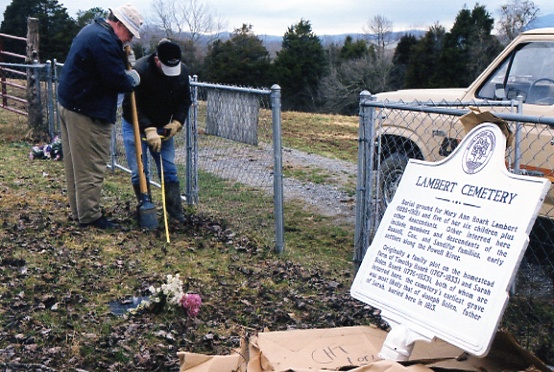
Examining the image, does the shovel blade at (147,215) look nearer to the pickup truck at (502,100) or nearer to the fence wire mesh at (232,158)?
the fence wire mesh at (232,158)

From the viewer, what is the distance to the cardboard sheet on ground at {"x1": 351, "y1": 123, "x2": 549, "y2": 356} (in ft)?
9.14

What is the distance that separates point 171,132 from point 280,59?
4309 cm

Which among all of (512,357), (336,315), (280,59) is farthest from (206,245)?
(280,59)

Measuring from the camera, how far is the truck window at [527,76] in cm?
600

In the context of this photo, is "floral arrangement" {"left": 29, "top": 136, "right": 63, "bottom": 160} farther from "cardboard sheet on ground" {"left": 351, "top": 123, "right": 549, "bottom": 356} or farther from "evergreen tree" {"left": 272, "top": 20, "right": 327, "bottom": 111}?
"evergreen tree" {"left": 272, "top": 20, "right": 327, "bottom": 111}

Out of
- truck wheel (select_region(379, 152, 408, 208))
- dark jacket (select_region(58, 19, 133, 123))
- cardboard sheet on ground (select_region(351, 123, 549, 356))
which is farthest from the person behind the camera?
truck wheel (select_region(379, 152, 408, 208))

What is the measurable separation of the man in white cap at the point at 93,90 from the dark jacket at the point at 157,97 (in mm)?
214

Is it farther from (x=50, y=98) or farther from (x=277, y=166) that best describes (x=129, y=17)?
(x=50, y=98)

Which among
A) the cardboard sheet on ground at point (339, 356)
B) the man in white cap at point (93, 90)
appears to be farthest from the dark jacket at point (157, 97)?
the cardboard sheet on ground at point (339, 356)

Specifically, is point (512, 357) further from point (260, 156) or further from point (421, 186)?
point (260, 156)

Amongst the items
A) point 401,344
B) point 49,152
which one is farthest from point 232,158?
point 49,152

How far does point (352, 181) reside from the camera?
1002 centimetres

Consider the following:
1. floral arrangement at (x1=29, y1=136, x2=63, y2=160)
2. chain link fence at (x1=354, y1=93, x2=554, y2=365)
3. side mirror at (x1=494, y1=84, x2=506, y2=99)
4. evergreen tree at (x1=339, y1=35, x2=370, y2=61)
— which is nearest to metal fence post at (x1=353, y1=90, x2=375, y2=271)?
chain link fence at (x1=354, y1=93, x2=554, y2=365)

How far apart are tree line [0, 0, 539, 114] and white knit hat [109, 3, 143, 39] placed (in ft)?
97.1
